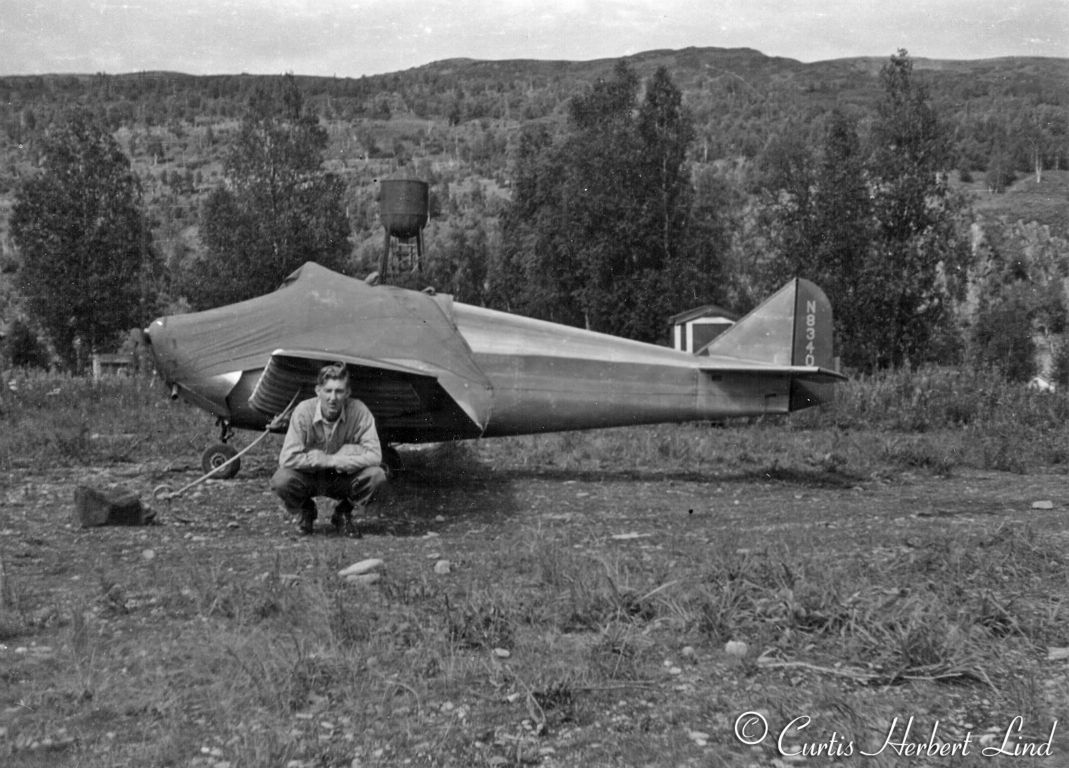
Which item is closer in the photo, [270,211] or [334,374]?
[334,374]

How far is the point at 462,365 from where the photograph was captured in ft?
29.6

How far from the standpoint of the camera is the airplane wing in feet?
24.9

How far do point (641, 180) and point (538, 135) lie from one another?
50.6 feet

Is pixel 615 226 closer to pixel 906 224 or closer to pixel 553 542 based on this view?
pixel 906 224

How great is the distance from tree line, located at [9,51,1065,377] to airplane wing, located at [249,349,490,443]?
25.3m

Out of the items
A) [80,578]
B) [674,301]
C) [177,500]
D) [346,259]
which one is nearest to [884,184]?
[674,301]

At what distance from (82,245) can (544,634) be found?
39.0m

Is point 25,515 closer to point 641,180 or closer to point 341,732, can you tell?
point 341,732

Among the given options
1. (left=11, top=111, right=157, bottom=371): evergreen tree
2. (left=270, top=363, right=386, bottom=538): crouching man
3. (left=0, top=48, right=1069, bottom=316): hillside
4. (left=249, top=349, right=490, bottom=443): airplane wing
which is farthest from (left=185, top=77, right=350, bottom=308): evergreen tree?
(left=270, top=363, right=386, bottom=538): crouching man

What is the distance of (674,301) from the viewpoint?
37.4m

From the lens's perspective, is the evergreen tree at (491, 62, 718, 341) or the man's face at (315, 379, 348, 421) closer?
the man's face at (315, 379, 348, 421)

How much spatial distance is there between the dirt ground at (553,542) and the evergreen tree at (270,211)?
26652 millimetres

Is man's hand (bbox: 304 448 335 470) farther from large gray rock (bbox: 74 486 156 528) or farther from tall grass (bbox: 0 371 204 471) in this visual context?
tall grass (bbox: 0 371 204 471)

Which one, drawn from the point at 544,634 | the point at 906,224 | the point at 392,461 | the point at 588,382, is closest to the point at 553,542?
the point at 544,634
